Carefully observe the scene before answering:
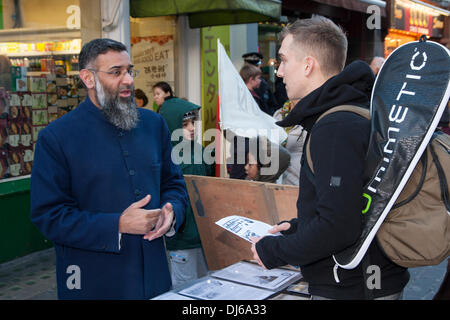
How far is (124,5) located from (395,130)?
535cm

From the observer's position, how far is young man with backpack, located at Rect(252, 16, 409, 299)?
5.17 ft

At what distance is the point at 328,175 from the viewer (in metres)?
1.58

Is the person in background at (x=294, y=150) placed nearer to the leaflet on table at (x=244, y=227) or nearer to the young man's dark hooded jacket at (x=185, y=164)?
the young man's dark hooded jacket at (x=185, y=164)

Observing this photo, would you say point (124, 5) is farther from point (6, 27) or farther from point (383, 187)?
point (383, 187)

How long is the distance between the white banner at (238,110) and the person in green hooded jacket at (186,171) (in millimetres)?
377

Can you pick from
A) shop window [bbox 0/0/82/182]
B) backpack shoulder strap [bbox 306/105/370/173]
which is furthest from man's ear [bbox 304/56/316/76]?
shop window [bbox 0/0/82/182]

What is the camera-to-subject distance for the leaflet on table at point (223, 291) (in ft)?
6.91

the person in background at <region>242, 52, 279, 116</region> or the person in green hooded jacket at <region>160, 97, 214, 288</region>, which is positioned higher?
the person in background at <region>242, 52, 279, 116</region>

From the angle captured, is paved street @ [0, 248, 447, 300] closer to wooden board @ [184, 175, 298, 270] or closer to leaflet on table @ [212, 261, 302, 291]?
wooden board @ [184, 175, 298, 270]

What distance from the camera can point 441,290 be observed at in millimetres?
2320

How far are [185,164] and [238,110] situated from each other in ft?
2.19

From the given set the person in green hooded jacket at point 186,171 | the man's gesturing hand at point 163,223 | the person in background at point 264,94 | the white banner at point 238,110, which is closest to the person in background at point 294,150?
the white banner at point 238,110

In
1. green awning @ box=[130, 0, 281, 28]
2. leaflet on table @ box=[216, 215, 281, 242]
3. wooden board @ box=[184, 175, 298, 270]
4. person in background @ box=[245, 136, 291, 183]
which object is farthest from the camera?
green awning @ box=[130, 0, 281, 28]

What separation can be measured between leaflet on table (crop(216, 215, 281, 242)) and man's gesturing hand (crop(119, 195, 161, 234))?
1.12ft
